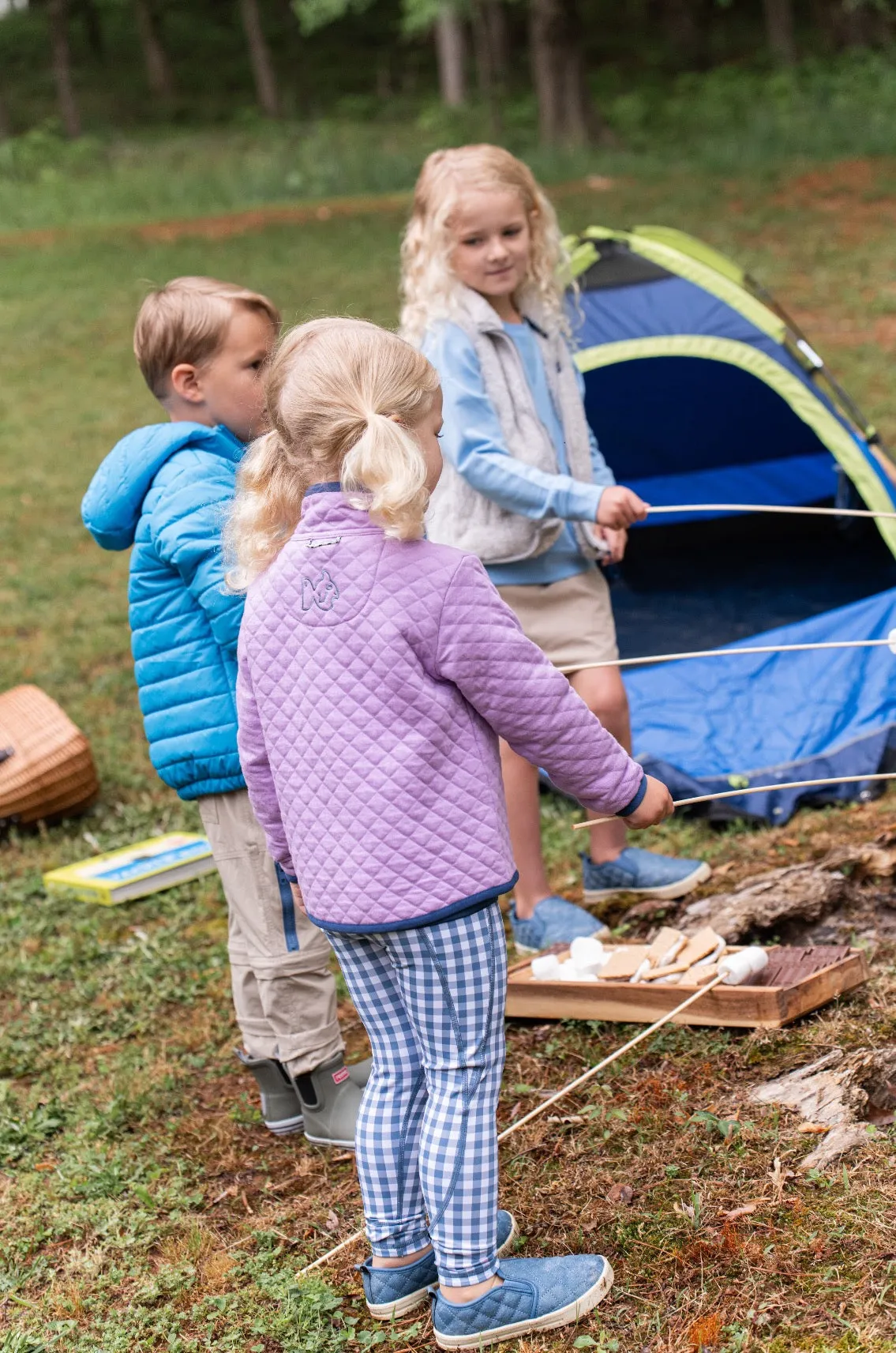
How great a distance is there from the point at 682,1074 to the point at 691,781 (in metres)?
1.31

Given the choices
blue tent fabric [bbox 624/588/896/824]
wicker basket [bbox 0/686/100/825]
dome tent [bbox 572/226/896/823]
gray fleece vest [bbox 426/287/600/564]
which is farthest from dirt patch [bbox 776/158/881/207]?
gray fleece vest [bbox 426/287/600/564]

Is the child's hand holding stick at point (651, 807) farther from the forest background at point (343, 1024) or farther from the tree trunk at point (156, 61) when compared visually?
the tree trunk at point (156, 61)

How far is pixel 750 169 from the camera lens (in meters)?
14.7

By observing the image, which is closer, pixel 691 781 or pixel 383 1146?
pixel 383 1146

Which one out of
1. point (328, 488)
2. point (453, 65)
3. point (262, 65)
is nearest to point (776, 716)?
point (328, 488)

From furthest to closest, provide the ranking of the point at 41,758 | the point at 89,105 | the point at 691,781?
1. the point at 89,105
2. the point at 41,758
3. the point at 691,781

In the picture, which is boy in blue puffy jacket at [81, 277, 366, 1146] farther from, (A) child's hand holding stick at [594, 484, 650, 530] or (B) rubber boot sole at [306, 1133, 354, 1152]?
(A) child's hand holding stick at [594, 484, 650, 530]

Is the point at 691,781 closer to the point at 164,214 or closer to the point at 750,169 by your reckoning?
the point at 750,169

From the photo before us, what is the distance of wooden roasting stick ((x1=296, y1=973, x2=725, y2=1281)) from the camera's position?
7.39ft

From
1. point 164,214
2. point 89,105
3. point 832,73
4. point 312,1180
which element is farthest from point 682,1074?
point 89,105

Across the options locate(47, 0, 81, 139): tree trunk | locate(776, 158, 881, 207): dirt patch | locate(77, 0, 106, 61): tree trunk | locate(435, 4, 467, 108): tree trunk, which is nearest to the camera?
locate(776, 158, 881, 207): dirt patch

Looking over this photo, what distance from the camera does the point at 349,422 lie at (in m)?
1.82

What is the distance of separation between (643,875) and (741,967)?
647 millimetres

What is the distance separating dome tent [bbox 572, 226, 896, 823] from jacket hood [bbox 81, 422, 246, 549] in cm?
171
